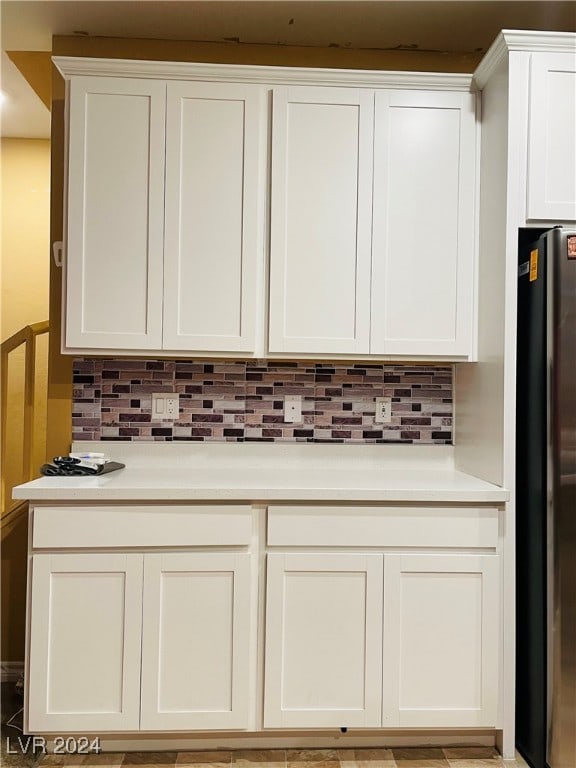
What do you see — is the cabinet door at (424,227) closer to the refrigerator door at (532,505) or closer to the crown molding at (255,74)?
the crown molding at (255,74)

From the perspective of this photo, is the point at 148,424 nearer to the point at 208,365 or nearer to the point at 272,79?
the point at 208,365

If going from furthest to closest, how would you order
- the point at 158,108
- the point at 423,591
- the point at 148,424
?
the point at 148,424 → the point at 158,108 → the point at 423,591

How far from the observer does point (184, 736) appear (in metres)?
2.15

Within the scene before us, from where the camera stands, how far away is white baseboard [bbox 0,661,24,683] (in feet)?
8.93

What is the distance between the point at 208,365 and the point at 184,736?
4.62 ft

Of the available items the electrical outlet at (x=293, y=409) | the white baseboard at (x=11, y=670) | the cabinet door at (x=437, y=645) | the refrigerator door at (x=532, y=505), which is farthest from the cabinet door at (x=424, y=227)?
the white baseboard at (x=11, y=670)

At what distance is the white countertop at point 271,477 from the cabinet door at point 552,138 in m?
1.02

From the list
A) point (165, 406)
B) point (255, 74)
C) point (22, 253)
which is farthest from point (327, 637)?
point (22, 253)

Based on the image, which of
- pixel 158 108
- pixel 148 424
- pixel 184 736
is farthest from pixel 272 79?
pixel 184 736

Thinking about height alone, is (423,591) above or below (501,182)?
below

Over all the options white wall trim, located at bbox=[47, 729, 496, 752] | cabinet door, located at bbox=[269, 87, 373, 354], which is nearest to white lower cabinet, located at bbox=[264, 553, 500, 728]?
white wall trim, located at bbox=[47, 729, 496, 752]

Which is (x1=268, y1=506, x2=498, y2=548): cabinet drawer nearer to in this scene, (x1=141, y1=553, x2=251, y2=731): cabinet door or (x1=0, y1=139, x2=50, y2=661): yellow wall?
(x1=141, y1=553, x2=251, y2=731): cabinet door

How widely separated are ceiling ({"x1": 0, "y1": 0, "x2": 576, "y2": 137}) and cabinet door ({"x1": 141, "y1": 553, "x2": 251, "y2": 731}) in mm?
2115

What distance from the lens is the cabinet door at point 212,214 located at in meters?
2.35
